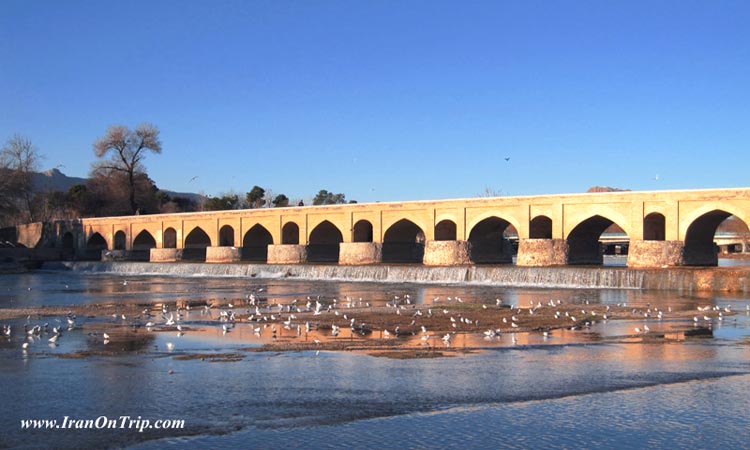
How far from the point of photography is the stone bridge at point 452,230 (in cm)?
3184

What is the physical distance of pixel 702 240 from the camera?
1312 inches

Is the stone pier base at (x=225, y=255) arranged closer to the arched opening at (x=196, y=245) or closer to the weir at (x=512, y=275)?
the arched opening at (x=196, y=245)

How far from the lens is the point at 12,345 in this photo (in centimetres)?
1423

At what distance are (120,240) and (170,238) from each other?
611cm

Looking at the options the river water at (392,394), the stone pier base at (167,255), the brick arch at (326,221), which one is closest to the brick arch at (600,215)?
the brick arch at (326,221)

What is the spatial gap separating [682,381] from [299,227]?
37.2 metres

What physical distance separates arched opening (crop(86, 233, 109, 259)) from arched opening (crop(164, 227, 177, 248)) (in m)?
7.29

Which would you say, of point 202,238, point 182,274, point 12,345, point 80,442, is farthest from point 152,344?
point 202,238

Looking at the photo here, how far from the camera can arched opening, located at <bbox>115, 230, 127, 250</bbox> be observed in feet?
196

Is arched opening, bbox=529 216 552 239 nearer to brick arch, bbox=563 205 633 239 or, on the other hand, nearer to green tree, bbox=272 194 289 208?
brick arch, bbox=563 205 633 239

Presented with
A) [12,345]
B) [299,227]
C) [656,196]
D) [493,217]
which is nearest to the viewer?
[12,345]

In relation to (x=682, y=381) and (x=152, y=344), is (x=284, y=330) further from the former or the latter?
(x=682, y=381)

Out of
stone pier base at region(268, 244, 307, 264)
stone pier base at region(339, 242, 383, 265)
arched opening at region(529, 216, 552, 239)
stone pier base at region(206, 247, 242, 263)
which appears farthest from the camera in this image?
stone pier base at region(206, 247, 242, 263)

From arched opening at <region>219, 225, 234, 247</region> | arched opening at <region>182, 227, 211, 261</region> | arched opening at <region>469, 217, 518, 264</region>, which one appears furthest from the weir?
arched opening at <region>182, 227, 211, 261</region>
